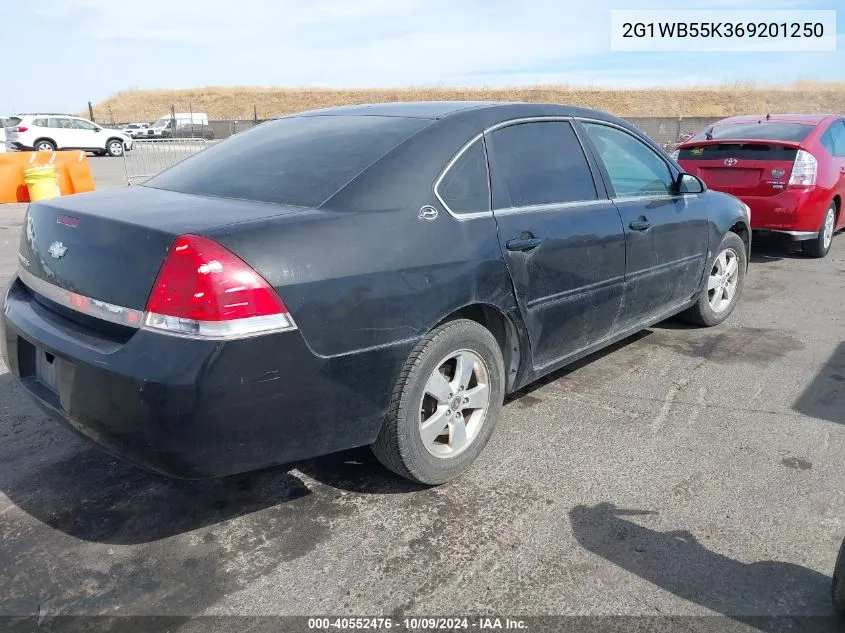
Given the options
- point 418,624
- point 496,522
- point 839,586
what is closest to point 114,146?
point 496,522

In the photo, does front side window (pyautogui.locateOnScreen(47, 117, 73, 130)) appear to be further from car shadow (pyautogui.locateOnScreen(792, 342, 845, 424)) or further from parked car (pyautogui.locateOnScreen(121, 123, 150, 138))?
car shadow (pyautogui.locateOnScreen(792, 342, 845, 424))

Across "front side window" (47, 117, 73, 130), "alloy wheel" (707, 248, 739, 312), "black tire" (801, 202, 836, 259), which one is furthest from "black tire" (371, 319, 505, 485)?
"front side window" (47, 117, 73, 130)

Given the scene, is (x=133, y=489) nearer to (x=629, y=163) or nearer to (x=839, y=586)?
(x=839, y=586)

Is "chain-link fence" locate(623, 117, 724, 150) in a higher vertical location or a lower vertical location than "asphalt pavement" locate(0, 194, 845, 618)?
higher

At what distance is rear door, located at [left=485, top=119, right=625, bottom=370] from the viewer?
3246 millimetres

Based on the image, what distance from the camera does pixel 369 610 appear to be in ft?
7.54

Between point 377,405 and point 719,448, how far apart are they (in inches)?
70.9

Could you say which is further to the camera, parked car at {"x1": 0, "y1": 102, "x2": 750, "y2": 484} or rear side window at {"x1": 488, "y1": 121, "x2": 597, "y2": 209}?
rear side window at {"x1": 488, "y1": 121, "x2": 597, "y2": 209}

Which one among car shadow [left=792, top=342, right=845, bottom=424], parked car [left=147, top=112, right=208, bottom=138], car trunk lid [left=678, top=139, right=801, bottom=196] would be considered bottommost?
car shadow [left=792, top=342, right=845, bottom=424]

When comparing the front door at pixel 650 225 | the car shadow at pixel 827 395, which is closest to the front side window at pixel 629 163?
the front door at pixel 650 225

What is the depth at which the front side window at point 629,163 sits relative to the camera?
13.1 feet

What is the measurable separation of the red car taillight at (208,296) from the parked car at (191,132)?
1532 inches

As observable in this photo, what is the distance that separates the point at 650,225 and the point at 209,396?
114 inches

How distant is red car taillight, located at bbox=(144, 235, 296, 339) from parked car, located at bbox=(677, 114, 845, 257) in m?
6.63
